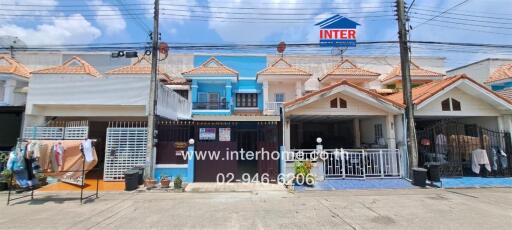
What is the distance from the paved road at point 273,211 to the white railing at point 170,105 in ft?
14.9

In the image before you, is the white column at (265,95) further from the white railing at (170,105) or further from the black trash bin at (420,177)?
the black trash bin at (420,177)

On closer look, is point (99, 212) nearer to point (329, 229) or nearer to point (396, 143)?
point (329, 229)

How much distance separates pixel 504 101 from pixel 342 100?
669 cm

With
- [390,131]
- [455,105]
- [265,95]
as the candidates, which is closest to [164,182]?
[390,131]

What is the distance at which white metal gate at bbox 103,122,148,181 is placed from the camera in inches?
422

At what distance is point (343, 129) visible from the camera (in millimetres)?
16719

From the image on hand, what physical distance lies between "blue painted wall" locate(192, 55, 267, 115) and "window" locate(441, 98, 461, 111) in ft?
36.2

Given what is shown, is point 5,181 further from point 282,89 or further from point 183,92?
point 282,89

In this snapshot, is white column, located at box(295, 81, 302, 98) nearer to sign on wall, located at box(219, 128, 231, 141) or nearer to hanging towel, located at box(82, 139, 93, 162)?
sign on wall, located at box(219, 128, 231, 141)

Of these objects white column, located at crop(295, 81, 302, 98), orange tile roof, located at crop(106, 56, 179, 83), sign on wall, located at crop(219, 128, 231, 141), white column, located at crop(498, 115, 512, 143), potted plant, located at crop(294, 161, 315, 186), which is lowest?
potted plant, located at crop(294, 161, 315, 186)

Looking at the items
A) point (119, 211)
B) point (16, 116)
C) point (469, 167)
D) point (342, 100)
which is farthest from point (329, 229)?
point (16, 116)

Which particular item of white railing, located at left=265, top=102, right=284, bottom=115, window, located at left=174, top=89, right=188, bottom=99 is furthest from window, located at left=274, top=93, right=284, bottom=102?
window, located at left=174, top=89, right=188, bottom=99

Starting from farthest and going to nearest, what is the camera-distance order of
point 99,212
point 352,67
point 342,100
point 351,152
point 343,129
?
point 352,67 → point 343,129 → point 342,100 → point 351,152 → point 99,212

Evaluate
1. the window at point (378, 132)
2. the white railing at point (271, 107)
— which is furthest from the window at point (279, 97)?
the window at point (378, 132)
